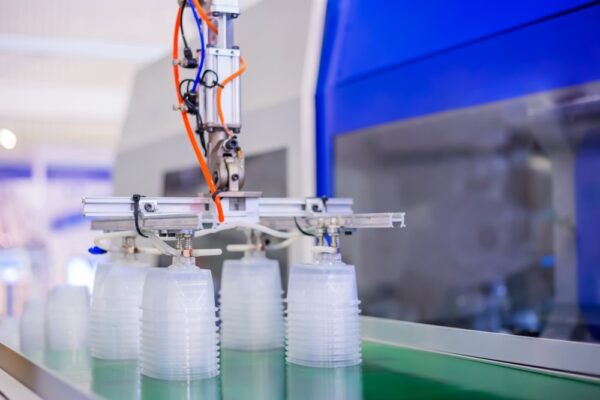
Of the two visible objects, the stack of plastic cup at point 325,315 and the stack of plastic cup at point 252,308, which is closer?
the stack of plastic cup at point 325,315

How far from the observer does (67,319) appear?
146cm

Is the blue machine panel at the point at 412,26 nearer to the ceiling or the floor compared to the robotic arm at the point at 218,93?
nearer to the ceiling

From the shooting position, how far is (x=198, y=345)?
114cm

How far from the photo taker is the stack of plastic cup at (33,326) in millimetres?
1493

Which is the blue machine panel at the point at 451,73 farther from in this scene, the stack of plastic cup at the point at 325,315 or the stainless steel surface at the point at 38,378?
the stainless steel surface at the point at 38,378

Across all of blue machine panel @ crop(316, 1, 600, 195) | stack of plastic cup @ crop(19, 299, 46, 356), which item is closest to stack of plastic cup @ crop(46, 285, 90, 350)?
stack of plastic cup @ crop(19, 299, 46, 356)

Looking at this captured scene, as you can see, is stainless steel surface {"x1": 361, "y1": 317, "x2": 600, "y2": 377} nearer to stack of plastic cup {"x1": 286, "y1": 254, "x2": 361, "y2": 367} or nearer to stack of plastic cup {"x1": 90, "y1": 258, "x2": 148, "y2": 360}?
stack of plastic cup {"x1": 286, "y1": 254, "x2": 361, "y2": 367}

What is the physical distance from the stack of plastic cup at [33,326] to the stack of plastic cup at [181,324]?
0.45 meters

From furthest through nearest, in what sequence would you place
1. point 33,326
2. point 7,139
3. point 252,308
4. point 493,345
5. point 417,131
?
point 7,139 < point 417,131 < point 33,326 < point 252,308 < point 493,345

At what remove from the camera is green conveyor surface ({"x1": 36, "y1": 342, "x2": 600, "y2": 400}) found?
1034mm

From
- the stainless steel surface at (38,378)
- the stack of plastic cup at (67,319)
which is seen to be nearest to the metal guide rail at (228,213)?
the stack of plastic cup at (67,319)

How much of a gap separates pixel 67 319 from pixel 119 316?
193 millimetres

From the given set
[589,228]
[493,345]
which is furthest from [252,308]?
[589,228]

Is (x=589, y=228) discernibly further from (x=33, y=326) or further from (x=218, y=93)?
(x=33, y=326)
